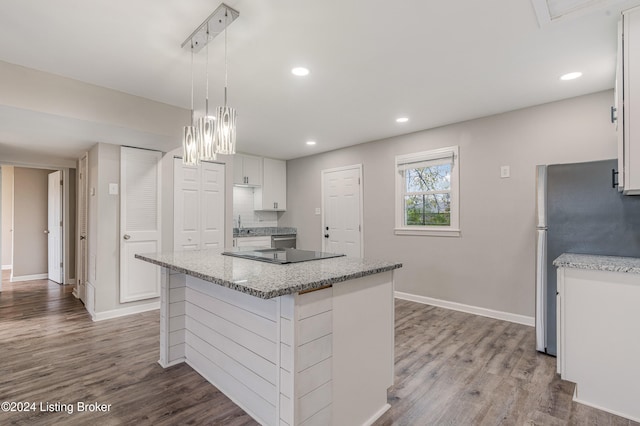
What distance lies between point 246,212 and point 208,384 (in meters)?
4.11

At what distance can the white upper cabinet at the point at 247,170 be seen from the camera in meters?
5.57

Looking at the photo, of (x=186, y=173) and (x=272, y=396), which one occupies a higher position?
(x=186, y=173)

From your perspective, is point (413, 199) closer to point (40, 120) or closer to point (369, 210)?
point (369, 210)

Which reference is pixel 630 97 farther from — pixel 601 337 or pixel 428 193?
pixel 428 193

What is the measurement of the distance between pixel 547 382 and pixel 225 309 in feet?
7.40

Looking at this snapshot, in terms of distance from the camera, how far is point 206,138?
2098 millimetres

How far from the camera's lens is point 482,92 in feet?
9.90

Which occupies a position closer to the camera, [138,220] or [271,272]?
[271,272]

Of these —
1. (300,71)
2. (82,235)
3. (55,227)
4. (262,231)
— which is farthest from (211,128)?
(55,227)

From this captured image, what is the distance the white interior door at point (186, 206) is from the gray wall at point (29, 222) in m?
3.83

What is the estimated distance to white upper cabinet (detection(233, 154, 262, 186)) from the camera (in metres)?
5.57

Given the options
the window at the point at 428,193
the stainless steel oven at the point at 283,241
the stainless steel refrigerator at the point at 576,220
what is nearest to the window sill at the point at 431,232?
the window at the point at 428,193

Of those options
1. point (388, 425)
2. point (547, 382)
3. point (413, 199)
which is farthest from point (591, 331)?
point (413, 199)

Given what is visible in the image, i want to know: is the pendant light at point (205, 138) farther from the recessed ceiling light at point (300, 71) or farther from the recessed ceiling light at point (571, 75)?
the recessed ceiling light at point (571, 75)
